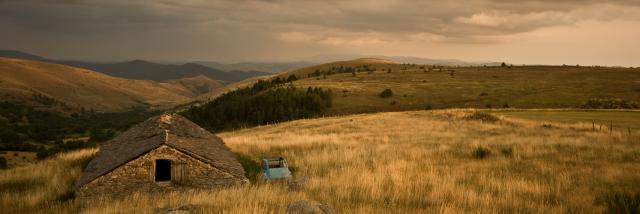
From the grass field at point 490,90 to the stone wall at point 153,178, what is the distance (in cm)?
6094

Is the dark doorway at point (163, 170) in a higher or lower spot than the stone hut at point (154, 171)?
lower

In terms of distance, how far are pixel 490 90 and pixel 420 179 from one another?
260 feet

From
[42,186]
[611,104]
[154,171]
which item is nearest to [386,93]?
[611,104]

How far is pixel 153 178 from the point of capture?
1531 centimetres

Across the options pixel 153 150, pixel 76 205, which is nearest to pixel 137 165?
pixel 153 150

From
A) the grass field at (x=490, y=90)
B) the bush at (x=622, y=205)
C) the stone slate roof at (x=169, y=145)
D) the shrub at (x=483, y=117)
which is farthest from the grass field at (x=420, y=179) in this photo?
the grass field at (x=490, y=90)

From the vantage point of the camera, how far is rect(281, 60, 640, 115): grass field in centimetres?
7325

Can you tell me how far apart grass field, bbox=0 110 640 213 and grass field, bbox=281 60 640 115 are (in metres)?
49.6

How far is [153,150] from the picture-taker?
1535cm

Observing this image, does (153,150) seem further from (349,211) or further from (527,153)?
(527,153)

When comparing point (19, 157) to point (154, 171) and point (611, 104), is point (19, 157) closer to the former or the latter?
point (154, 171)

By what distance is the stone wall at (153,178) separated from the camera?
1472cm

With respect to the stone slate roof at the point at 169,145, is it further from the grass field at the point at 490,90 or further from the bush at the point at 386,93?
the bush at the point at 386,93

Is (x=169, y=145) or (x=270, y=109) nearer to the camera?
(x=169, y=145)
